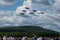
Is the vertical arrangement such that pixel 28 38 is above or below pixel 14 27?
below

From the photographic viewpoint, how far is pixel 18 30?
326 inches

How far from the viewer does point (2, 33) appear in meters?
8.07

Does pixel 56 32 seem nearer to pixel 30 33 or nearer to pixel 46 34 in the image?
pixel 46 34

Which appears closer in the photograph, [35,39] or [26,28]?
[35,39]

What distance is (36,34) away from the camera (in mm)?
7848

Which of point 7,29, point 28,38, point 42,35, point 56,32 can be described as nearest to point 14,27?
point 7,29

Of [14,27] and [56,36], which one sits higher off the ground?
[14,27]

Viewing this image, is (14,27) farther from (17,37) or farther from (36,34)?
(36,34)

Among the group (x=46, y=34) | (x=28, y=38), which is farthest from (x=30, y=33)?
(x=46, y=34)

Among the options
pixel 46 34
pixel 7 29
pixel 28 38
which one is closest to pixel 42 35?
pixel 46 34

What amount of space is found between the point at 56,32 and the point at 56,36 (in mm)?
211

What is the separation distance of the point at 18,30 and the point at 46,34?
1388 mm

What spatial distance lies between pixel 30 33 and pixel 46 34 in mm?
765

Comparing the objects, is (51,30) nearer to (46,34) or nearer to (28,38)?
(46,34)
